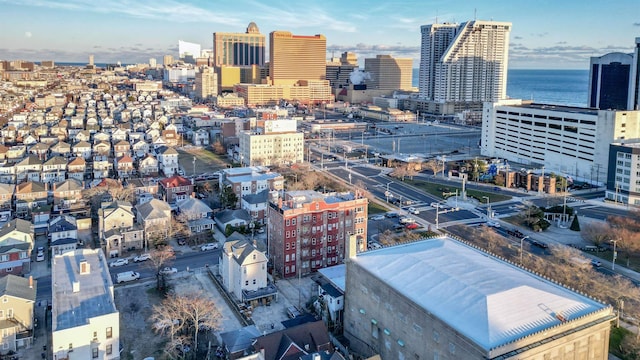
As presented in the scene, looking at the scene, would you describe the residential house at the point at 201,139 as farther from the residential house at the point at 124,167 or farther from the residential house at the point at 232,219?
the residential house at the point at 232,219

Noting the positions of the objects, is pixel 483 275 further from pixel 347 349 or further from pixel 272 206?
pixel 272 206

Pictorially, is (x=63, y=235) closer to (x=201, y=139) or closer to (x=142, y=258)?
(x=142, y=258)

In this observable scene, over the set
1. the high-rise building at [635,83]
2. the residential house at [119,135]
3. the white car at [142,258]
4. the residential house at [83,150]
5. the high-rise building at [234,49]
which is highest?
the high-rise building at [234,49]

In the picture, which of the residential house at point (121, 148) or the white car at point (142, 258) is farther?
the residential house at point (121, 148)

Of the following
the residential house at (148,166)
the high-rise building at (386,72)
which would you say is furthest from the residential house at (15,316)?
the high-rise building at (386,72)

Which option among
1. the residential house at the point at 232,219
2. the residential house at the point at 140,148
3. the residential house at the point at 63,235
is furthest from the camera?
the residential house at the point at 140,148

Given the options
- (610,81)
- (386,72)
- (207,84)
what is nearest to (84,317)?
(610,81)

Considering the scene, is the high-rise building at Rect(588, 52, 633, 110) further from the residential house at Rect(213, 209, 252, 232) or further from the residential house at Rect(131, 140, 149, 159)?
the residential house at Rect(131, 140, 149, 159)

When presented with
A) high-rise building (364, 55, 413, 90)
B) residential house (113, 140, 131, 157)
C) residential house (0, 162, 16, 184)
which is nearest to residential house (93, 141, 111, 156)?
residential house (113, 140, 131, 157)
